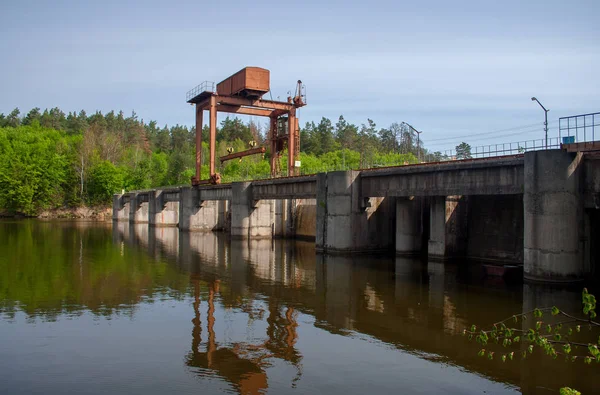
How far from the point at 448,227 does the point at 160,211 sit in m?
45.8

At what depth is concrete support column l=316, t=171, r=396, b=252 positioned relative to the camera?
33.3m

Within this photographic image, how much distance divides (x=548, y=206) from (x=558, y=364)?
11043mm

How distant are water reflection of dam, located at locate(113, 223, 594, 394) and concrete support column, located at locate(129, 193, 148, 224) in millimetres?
46451

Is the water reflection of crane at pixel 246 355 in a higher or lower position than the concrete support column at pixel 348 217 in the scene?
lower

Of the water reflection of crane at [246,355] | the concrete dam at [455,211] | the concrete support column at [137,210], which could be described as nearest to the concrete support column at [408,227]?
the concrete dam at [455,211]

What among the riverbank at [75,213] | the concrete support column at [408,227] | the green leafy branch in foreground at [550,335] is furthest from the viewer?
the riverbank at [75,213]

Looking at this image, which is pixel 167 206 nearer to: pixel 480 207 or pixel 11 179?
pixel 11 179

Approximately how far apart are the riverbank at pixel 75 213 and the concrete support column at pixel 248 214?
55.4 meters

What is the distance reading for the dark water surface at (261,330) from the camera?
10430 mm

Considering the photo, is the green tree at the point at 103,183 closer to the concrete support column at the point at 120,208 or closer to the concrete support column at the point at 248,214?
the concrete support column at the point at 120,208

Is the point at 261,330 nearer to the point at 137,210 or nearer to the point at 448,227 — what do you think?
the point at 448,227

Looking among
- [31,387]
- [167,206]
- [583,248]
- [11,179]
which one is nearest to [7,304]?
[31,387]

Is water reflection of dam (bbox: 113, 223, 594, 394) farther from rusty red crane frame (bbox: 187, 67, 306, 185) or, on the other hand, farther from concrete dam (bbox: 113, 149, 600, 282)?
rusty red crane frame (bbox: 187, 67, 306, 185)

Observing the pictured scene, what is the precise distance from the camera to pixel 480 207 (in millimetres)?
31203
